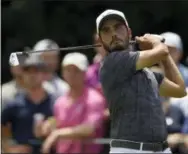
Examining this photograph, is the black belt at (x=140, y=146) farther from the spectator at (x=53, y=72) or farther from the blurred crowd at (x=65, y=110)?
the spectator at (x=53, y=72)

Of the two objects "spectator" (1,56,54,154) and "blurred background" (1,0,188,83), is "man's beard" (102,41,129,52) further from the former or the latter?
"blurred background" (1,0,188,83)

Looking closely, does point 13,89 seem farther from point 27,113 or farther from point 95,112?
point 95,112

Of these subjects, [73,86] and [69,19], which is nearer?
[73,86]

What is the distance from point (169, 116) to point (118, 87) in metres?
2.28

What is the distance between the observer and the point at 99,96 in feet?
27.7

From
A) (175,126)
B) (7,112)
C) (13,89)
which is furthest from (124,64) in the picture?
(13,89)

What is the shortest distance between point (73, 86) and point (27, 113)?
578 mm

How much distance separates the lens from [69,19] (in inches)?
449

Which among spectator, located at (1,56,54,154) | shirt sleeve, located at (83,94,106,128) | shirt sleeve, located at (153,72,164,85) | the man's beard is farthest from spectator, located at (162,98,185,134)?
the man's beard

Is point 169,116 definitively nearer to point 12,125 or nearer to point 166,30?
point 12,125

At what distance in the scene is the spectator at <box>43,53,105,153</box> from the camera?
838 cm

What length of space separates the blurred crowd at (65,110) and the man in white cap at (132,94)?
6.94 feet

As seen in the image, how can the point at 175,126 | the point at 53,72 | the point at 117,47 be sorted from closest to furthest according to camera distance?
the point at 117,47 → the point at 175,126 → the point at 53,72

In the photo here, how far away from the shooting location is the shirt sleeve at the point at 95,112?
835 cm
